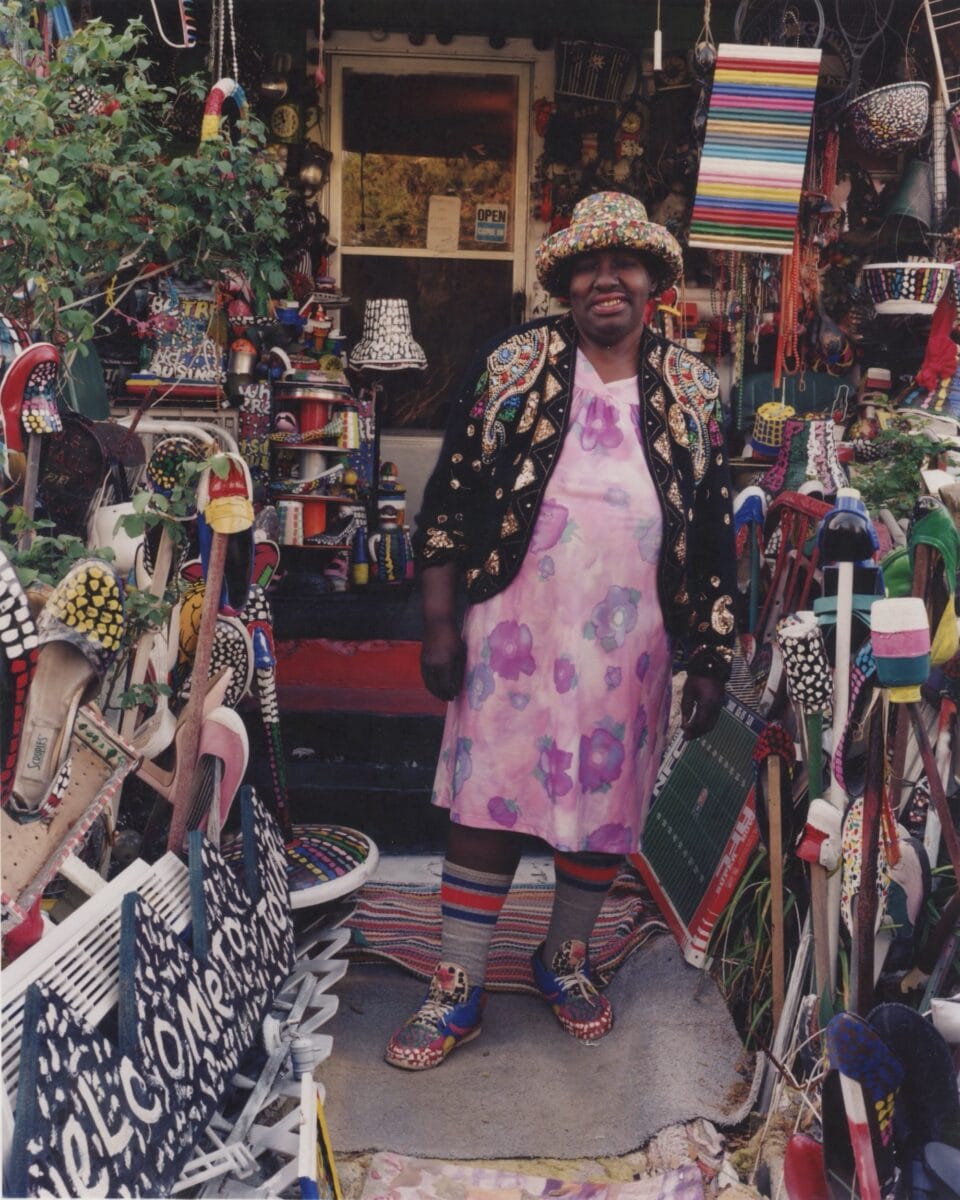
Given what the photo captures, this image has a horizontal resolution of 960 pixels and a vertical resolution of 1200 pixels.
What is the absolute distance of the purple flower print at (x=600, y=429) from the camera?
258 centimetres

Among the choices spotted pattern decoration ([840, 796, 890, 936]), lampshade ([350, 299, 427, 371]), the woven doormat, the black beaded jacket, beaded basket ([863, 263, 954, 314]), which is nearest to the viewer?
spotted pattern decoration ([840, 796, 890, 936])

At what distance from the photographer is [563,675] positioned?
2586 millimetres

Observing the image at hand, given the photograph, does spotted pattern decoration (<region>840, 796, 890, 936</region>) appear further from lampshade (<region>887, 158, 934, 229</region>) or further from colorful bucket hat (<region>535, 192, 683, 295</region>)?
lampshade (<region>887, 158, 934, 229</region>)

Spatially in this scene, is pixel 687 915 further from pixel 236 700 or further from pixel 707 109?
pixel 707 109

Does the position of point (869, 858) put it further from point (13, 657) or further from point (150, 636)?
point (150, 636)

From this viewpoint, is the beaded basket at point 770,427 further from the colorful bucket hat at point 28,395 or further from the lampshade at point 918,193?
the colorful bucket hat at point 28,395

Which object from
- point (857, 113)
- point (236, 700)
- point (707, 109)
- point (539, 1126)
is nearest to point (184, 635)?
point (236, 700)

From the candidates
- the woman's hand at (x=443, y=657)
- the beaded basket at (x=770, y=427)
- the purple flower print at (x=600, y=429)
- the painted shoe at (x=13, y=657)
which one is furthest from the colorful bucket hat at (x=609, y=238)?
the beaded basket at (x=770, y=427)

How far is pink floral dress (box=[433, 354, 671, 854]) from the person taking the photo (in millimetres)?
2553

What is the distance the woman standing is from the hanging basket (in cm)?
352

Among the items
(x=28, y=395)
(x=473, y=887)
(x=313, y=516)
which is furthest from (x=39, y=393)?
(x=313, y=516)

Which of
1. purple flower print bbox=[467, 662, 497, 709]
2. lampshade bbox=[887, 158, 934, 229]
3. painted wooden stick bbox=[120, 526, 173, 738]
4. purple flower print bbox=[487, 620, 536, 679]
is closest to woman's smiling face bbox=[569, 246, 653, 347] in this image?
purple flower print bbox=[487, 620, 536, 679]

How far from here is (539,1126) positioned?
8.32 feet

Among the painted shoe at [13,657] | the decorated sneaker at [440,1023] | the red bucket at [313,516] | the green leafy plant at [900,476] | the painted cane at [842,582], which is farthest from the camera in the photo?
the red bucket at [313,516]
